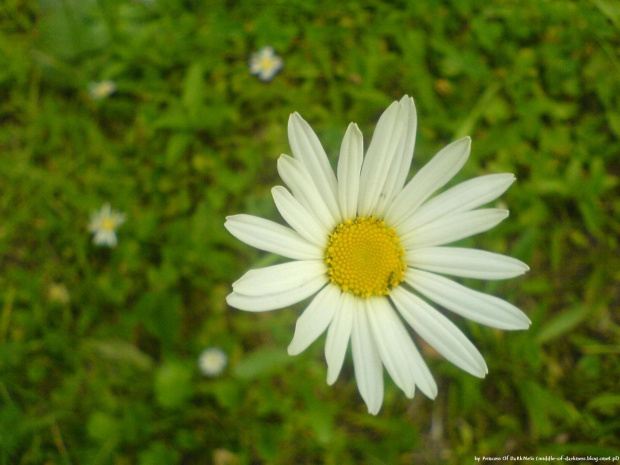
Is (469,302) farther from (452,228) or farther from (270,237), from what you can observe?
(270,237)

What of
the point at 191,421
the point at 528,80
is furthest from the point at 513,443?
the point at 528,80

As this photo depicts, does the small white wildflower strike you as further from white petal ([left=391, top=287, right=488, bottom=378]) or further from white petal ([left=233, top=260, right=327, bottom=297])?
white petal ([left=391, top=287, right=488, bottom=378])

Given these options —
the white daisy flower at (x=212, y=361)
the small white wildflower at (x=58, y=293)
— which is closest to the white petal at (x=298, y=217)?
the white daisy flower at (x=212, y=361)

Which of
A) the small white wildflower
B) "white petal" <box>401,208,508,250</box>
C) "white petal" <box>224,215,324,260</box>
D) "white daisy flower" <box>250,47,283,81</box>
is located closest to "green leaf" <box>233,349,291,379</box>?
"white petal" <box>224,215,324,260</box>

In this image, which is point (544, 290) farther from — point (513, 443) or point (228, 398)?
point (228, 398)

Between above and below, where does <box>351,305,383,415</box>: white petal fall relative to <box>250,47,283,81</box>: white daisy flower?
below

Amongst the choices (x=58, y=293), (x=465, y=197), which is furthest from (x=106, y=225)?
(x=465, y=197)
